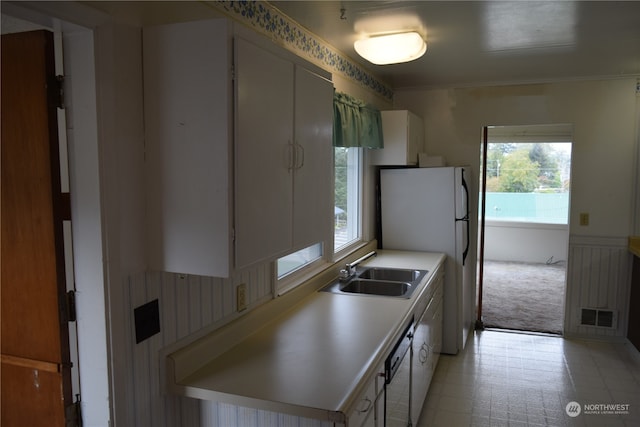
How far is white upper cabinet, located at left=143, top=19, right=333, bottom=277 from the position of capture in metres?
1.44

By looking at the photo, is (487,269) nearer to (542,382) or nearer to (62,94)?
(542,382)

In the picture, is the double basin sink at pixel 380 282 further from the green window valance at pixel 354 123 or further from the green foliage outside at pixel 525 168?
the green foliage outside at pixel 525 168

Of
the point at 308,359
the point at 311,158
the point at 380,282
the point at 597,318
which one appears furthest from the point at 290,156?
the point at 597,318

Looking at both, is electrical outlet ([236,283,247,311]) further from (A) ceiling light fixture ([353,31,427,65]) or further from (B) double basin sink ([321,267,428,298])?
(A) ceiling light fixture ([353,31,427,65])

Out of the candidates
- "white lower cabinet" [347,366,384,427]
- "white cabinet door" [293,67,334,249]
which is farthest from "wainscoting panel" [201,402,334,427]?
"white cabinet door" [293,67,334,249]

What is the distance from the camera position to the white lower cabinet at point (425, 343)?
269cm

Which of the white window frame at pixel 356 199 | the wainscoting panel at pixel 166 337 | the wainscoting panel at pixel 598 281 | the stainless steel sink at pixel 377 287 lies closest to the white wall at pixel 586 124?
the wainscoting panel at pixel 598 281

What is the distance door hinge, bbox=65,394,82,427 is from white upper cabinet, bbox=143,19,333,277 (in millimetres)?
496

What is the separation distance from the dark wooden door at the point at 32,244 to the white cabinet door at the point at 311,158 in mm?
859

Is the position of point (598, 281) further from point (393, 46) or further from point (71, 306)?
point (71, 306)

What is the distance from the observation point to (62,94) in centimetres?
140

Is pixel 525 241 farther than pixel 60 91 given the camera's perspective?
Yes

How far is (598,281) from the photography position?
423 cm

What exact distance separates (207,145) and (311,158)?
640 millimetres
